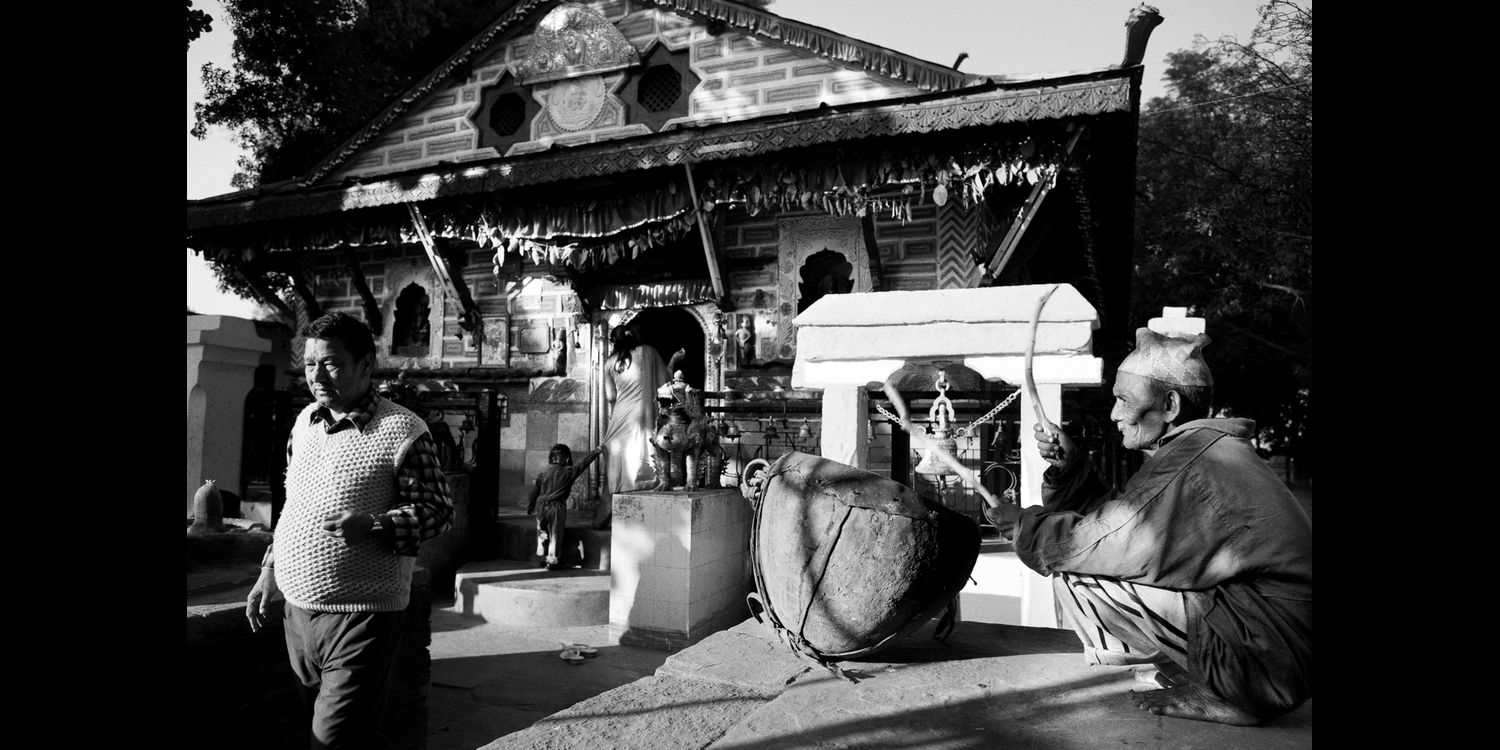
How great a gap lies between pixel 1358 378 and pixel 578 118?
44.6ft

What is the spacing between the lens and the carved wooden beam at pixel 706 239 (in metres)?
9.68

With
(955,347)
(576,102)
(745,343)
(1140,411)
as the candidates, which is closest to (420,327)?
(576,102)

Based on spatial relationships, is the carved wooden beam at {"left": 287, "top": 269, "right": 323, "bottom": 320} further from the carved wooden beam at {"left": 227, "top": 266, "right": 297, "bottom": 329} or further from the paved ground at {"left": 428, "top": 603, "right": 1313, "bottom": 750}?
the paved ground at {"left": 428, "top": 603, "right": 1313, "bottom": 750}

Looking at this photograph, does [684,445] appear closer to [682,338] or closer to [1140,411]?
[1140,411]

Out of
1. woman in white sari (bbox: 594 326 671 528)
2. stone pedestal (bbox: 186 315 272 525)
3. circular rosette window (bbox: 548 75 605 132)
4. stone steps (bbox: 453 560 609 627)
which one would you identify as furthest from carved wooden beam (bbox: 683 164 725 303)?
stone pedestal (bbox: 186 315 272 525)

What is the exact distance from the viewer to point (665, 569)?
6.58 m

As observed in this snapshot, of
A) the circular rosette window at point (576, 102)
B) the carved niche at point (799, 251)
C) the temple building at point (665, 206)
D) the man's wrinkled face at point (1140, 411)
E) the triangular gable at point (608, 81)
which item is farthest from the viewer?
the circular rosette window at point (576, 102)

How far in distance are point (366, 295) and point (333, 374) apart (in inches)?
472

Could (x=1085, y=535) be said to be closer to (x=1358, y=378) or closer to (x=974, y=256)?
(x=1358, y=378)

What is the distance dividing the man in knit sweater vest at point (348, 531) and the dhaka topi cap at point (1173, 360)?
8.05 ft

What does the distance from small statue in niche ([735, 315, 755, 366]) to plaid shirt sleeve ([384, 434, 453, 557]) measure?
28.1ft

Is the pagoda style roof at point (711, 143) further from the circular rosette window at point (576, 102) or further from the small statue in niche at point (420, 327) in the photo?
the circular rosette window at point (576, 102)

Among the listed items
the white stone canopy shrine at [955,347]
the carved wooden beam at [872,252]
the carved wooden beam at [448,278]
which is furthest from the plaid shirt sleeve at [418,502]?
the carved wooden beam at [448,278]

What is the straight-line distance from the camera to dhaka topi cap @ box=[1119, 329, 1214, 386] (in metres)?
2.92
